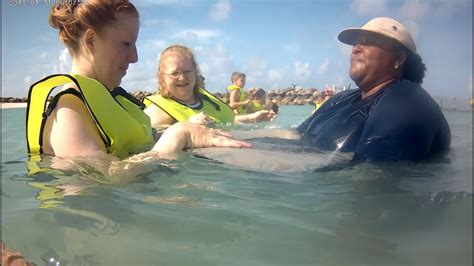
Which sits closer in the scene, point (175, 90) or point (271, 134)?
point (271, 134)

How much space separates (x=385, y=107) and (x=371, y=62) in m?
0.46

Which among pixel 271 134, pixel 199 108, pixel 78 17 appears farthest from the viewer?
pixel 199 108

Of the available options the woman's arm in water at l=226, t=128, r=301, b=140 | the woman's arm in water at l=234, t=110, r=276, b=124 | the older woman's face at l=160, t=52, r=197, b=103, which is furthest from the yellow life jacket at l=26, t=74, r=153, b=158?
the woman's arm in water at l=234, t=110, r=276, b=124

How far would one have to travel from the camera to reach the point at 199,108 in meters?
5.16

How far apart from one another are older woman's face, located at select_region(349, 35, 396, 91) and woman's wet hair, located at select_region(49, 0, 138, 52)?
5.08 ft

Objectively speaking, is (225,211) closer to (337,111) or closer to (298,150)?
(298,150)

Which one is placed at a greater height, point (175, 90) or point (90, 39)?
point (90, 39)

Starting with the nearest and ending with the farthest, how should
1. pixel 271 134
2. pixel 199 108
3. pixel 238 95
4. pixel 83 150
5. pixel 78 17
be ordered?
pixel 83 150 < pixel 78 17 < pixel 271 134 < pixel 199 108 < pixel 238 95

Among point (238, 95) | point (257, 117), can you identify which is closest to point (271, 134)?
point (257, 117)

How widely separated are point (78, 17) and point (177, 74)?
247cm

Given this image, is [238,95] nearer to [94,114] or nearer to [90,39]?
[90,39]

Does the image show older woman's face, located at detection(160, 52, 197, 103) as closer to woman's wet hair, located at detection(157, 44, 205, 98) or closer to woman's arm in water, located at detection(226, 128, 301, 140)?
woman's wet hair, located at detection(157, 44, 205, 98)

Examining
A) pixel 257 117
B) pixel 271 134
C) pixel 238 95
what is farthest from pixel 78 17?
pixel 238 95

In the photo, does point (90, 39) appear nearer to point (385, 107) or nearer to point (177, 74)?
point (385, 107)
